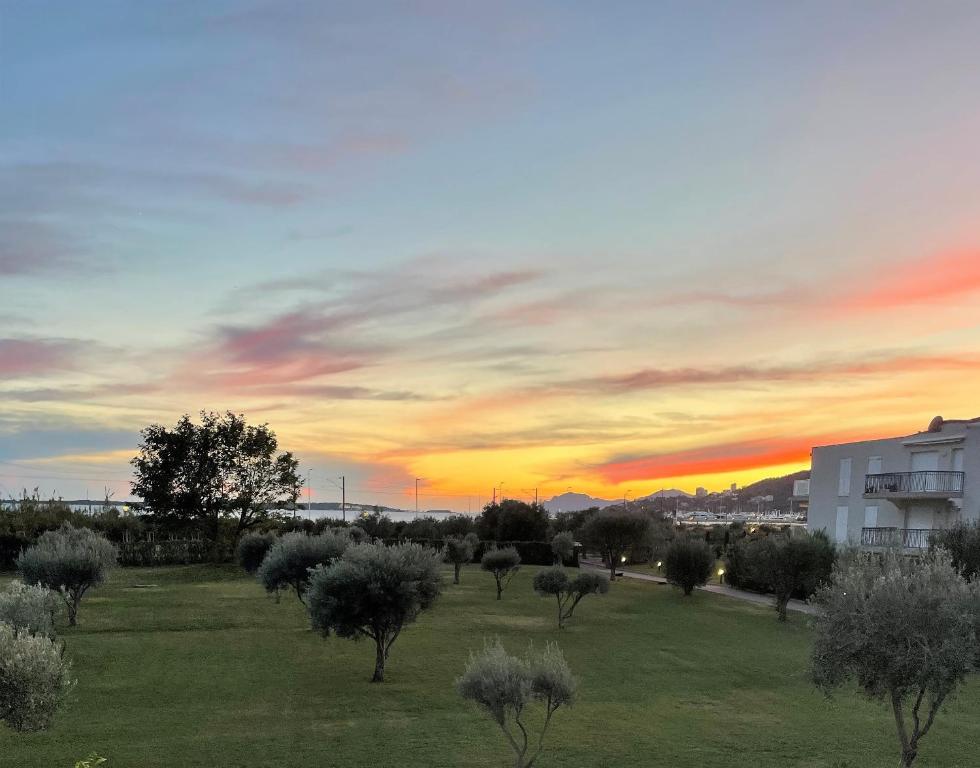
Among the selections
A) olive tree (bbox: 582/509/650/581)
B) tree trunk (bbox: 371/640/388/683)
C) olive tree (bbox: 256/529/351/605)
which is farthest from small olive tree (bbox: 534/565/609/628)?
olive tree (bbox: 582/509/650/581)

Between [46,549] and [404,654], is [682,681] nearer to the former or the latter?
[404,654]

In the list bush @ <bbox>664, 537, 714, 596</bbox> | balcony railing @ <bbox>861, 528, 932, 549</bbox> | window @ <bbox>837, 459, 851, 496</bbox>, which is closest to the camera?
balcony railing @ <bbox>861, 528, 932, 549</bbox>

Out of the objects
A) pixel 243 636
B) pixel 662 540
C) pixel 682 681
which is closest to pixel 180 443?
pixel 243 636

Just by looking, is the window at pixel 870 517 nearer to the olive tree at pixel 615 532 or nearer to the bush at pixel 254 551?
the olive tree at pixel 615 532

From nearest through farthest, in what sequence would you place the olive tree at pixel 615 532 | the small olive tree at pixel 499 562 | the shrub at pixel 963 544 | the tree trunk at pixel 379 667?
the tree trunk at pixel 379 667 < the shrub at pixel 963 544 < the small olive tree at pixel 499 562 < the olive tree at pixel 615 532

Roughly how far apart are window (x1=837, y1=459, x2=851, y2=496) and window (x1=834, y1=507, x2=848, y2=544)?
125 centimetres

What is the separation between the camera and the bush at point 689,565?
5125cm

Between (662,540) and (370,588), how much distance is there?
5514 centimetres

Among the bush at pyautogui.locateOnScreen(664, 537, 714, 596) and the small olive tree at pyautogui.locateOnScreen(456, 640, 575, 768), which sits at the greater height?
the small olive tree at pyautogui.locateOnScreen(456, 640, 575, 768)

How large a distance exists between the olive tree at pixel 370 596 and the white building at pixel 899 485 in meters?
27.6

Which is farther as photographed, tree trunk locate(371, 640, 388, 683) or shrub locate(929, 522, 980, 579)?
shrub locate(929, 522, 980, 579)

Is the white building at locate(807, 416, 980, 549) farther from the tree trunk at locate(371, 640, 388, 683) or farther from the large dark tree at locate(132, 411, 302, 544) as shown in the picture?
the large dark tree at locate(132, 411, 302, 544)

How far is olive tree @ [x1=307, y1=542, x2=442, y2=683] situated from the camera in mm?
24109

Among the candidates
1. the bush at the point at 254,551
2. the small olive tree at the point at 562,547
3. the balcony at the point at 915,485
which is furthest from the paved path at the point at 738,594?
the bush at the point at 254,551
